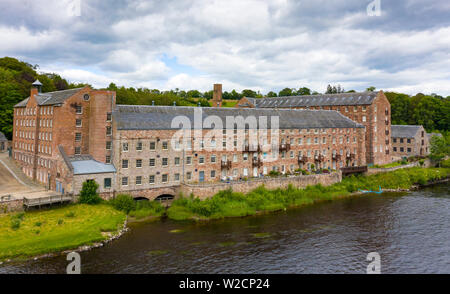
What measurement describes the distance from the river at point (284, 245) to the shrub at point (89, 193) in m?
6.23

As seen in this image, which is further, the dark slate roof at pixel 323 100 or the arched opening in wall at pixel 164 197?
the dark slate roof at pixel 323 100

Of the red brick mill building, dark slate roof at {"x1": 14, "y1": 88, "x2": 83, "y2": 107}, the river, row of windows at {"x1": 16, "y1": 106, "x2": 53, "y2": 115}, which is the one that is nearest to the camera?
the river

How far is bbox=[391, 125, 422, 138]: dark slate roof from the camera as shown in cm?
9138

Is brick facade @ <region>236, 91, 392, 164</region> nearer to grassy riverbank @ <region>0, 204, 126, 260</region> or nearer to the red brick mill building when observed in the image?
the red brick mill building

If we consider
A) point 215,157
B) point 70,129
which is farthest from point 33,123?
point 215,157

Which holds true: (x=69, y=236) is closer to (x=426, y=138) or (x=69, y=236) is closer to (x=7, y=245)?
(x=7, y=245)

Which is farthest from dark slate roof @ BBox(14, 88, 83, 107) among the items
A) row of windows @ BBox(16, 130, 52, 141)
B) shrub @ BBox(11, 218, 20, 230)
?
shrub @ BBox(11, 218, 20, 230)

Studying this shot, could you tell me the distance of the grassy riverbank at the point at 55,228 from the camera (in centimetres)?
3222

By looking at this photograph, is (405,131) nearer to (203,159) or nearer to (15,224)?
(203,159)

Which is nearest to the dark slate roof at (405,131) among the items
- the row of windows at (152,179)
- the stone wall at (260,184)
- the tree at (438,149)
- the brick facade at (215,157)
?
the tree at (438,149)

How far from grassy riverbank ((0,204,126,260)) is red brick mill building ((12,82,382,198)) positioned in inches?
173

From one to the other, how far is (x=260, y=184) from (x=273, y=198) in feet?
10.2

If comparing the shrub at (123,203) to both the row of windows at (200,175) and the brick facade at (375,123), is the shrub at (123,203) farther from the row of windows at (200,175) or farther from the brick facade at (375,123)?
the brick facade at (375,123)
